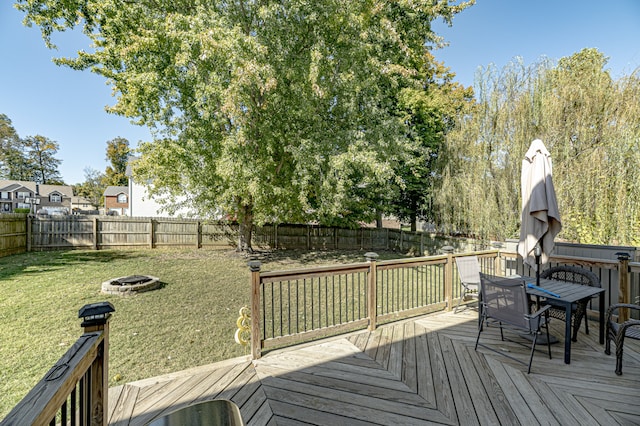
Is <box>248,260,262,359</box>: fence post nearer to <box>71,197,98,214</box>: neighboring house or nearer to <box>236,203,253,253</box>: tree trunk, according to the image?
<box>236,203,253,253</box>: tree trunk

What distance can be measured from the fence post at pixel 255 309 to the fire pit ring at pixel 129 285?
158 inches

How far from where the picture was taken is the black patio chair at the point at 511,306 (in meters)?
2.85

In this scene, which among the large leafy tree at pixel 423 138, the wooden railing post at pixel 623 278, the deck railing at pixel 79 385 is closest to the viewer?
the deck railing at pixel 79 385

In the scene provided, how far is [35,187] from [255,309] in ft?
158

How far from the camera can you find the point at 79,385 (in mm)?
1543

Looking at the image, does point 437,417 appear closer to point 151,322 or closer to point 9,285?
point 151,322

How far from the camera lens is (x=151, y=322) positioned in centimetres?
448

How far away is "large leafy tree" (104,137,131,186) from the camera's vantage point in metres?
36.0

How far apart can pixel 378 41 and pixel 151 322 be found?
405 inches

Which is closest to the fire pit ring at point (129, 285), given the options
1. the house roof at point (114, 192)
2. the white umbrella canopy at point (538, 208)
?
the white umbrella canopy at point (538, 208)

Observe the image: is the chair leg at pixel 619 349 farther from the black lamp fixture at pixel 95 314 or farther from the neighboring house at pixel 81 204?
the neighboring house at pixel 81 204

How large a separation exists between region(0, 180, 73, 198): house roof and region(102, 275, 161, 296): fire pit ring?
40.2 m

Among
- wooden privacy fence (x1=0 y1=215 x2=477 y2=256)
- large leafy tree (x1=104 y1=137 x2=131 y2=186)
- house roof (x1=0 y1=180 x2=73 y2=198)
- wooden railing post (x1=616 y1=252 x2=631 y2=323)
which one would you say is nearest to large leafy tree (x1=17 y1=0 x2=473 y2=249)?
wooden privacy fence (x1=0 y1=215 x2=477 y2=256)

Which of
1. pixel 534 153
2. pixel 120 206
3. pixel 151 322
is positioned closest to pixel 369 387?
pixel 534 153
